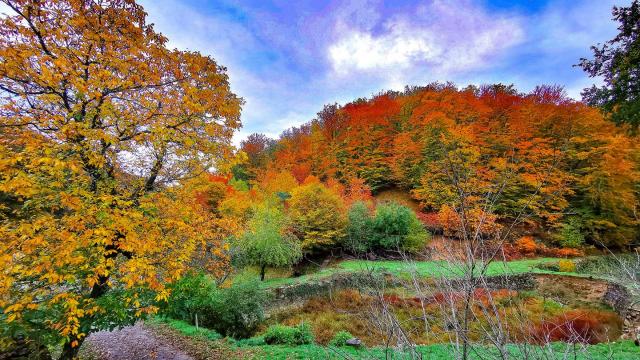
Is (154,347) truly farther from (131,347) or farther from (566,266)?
(566,266)

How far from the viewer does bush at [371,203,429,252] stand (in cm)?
2297

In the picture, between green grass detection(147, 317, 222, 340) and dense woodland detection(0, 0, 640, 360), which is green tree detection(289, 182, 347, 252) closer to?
dense woodland detection(0, 0, 640, 360)

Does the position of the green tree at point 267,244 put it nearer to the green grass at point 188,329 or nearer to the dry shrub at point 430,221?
the green grass at point 188,329

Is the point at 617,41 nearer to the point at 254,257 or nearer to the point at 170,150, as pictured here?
the point at 170,150

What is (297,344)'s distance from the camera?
9.83 meters

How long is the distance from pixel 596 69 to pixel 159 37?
1286 centimetres

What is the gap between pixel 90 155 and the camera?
16.4 feet

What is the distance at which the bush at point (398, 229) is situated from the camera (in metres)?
23.0

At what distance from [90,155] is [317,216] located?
61.7 feet

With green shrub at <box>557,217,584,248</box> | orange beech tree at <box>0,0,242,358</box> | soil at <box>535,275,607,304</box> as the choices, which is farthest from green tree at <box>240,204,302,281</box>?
green shrub at <box>557,217,584,248</box>

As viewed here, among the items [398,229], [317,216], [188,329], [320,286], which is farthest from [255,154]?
[188,329]

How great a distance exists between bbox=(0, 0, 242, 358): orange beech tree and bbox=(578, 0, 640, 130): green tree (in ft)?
37.1

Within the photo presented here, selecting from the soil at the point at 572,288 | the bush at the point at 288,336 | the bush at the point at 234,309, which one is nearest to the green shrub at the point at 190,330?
the bush at the point at 234,309

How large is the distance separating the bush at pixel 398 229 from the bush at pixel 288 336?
543 inches
